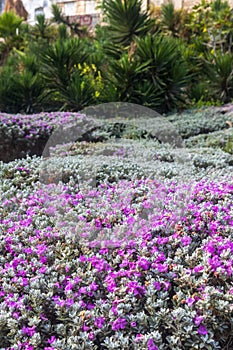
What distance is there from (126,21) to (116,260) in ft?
27.5

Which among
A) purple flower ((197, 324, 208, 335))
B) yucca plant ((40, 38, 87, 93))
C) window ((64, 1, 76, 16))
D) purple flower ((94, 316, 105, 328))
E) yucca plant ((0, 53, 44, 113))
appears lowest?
yucca plant ((0, 53, 44, 113))

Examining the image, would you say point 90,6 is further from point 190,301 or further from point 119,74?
point 190,301

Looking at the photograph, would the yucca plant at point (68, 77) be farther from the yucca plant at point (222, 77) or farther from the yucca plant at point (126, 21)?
the yucca plant at point (222, 77)

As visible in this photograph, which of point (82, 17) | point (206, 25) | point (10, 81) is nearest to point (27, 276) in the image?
point (10, 81)

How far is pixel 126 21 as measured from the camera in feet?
30.8

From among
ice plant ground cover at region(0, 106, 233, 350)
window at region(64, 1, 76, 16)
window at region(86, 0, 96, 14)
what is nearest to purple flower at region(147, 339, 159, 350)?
ice plant ground cover at region(0, 106, 233, 350)

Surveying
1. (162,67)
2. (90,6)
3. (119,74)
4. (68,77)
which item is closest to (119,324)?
(119,74)

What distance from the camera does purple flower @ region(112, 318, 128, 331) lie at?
4.91 ft

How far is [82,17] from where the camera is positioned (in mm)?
18516

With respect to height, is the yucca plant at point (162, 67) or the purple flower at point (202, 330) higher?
the yucca plant at point (162, 67)

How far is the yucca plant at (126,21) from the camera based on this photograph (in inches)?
365

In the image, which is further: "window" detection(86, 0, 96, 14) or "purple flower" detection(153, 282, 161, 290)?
"window" detection(86, 0, 96, 14)

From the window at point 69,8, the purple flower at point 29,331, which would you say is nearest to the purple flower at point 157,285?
the purple flower at point 29,331

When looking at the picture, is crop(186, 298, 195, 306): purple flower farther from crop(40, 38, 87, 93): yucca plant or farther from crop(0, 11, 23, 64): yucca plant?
crop(0, 11, 23, 64): yucca plant
